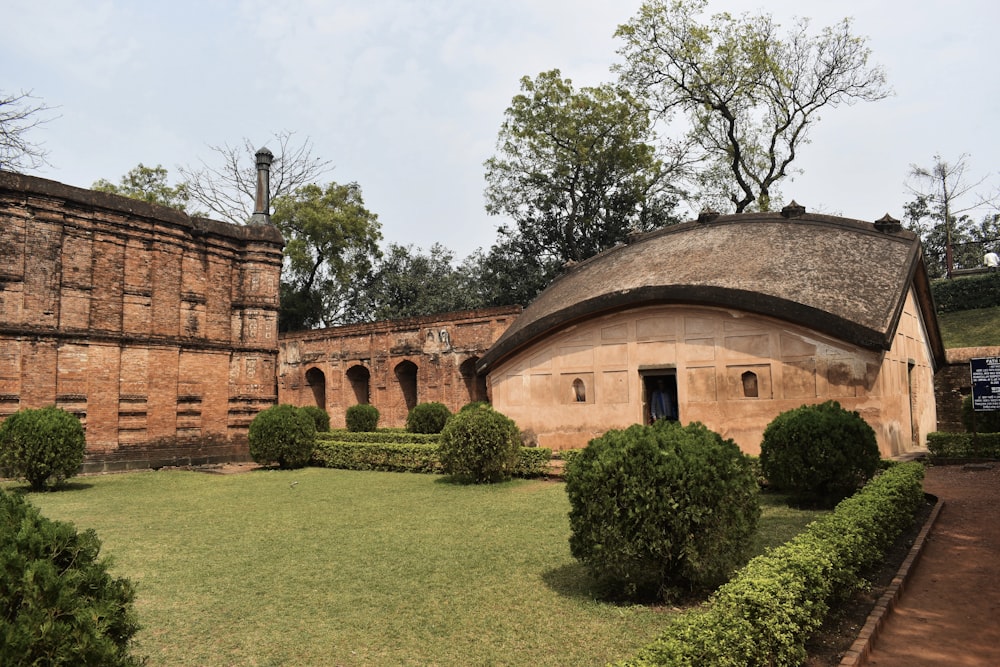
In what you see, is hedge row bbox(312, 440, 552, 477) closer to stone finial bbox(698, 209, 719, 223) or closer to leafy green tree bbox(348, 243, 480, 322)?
stone finial bbox(698, 209, 719, 223)

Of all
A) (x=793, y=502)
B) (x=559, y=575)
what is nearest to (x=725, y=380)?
(x=793, y=502)

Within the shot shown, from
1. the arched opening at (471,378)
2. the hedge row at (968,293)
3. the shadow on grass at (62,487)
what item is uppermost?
the hedge row at (968,293)

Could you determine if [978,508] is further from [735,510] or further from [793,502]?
[735,510]

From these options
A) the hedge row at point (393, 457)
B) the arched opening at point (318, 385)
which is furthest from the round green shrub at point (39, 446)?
the arched opening at point (318, 385)

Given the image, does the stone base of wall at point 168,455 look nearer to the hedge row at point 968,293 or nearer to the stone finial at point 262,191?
the stone finial at point 262,191

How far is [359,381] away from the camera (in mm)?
27484

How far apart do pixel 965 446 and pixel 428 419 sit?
557 inches

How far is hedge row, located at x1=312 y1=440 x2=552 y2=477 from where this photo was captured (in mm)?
11922

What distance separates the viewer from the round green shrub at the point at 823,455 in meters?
7.94

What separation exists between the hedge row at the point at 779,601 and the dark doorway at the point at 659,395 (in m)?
7.02

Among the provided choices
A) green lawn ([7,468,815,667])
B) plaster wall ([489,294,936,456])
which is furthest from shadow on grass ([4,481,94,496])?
plaster wall ([489,294,936,456])

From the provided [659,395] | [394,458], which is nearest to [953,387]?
[659,395]

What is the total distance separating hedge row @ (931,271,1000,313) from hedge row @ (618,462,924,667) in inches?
1062

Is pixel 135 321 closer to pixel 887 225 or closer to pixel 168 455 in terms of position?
pixel 168 455
